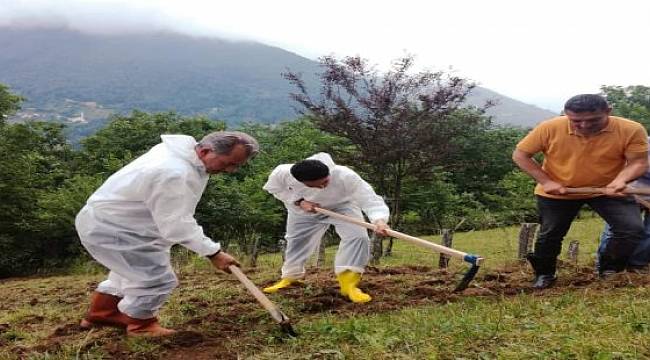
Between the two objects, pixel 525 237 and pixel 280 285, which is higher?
pixel 525 237

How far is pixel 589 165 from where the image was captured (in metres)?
4.46

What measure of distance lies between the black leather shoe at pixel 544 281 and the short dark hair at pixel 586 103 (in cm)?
153

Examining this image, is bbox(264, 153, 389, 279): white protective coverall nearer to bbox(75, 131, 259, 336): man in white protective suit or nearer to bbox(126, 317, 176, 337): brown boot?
bbox(75, 131, 259, 336): man in white protective suit

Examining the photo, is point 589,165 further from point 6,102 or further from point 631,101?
point 631,101

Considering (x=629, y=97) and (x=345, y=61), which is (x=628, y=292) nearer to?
(x=345, y=61)

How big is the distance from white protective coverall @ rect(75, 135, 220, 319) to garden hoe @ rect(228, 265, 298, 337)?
0.78ft

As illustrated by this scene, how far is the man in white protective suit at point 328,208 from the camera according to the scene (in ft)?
15.9

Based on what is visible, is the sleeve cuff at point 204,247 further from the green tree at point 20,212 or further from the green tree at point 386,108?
the green tree at point 20,212

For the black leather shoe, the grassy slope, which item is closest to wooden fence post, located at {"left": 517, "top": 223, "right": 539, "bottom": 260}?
the grassy slope

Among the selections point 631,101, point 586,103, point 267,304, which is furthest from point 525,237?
point 631,101

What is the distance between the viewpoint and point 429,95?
33.3 feet

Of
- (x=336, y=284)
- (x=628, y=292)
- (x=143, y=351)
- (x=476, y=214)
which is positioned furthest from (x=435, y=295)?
(x=476, y=214)

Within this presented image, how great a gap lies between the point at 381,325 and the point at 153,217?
1631mm

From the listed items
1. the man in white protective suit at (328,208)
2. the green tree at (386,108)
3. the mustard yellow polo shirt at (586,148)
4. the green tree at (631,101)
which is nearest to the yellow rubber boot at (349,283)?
the man in white protective suit at (328,208)
